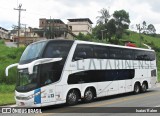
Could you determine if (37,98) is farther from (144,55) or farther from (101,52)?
(144,55)

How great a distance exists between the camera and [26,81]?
51.8ft

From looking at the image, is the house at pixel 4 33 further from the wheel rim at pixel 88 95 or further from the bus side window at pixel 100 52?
the wheel rim at pixel 88 95

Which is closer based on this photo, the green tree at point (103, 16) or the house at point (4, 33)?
the green tree at point (103, 16)

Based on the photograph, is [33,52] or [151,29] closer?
[33,52]

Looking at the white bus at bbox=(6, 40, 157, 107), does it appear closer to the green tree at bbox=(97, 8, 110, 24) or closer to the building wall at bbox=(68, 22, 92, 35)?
the green tree at bbox=(97, 8, 110, 24)

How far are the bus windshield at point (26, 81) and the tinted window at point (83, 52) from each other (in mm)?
2897

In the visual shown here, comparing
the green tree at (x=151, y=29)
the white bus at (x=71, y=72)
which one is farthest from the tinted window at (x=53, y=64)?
the green tree at (x=151, y=29)

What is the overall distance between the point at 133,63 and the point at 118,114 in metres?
10.4

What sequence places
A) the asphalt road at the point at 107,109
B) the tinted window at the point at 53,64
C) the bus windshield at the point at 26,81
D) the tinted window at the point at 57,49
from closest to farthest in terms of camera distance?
the asphalt road at the point at 107,109
the bus windshield at the point at 26,81
the tinted window at the point at 53,64
the tinted window at the point at 57,49

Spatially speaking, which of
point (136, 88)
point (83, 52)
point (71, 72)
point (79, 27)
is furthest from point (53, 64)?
point (79, 27)

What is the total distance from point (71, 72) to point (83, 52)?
1605 mm

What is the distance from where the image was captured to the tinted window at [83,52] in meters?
17.8

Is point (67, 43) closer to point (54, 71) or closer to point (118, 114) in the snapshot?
point (54, 71)

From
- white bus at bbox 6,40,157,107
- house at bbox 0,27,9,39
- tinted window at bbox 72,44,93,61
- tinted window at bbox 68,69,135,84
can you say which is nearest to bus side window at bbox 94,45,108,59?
white bus at bbox 6,40,157,107
